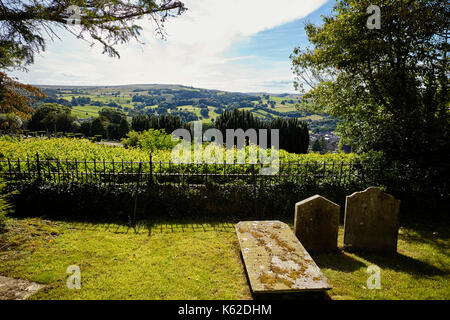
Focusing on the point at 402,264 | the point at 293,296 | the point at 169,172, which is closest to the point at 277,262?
the point at 293,296

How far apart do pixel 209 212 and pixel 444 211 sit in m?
7.30

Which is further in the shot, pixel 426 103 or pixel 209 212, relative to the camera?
pixel 426 103

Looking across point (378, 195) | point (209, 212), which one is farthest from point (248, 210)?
point (378, 195)

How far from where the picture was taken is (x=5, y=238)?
18.5ft

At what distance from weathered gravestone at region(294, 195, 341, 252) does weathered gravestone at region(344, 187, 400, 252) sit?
0.41 meters

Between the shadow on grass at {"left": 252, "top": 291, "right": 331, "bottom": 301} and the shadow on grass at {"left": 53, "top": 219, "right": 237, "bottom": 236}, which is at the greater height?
the shadow on grass at {"left": 252, "top": 291, "right": 331, "bottom": 301}

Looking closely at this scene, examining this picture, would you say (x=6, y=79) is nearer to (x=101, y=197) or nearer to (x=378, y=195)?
(x=101, y=197)

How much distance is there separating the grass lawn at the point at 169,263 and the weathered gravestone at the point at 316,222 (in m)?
0.30

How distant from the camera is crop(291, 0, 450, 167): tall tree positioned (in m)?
8.14

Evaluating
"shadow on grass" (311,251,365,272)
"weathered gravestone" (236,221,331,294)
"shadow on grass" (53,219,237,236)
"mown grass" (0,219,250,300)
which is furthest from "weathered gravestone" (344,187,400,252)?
"shadow on grass" (53,219,237,236)

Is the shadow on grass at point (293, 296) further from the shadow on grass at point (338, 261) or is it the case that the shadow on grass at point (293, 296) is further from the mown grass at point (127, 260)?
the shadow on grass at point (338, 261)

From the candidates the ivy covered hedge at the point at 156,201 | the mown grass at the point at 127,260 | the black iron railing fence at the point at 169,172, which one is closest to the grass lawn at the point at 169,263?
the mown grass at the point at 127,260

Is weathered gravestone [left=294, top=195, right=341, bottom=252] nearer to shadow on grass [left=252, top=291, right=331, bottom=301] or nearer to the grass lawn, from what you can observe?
the grass lawn

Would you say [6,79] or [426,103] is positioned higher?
[6,79]
